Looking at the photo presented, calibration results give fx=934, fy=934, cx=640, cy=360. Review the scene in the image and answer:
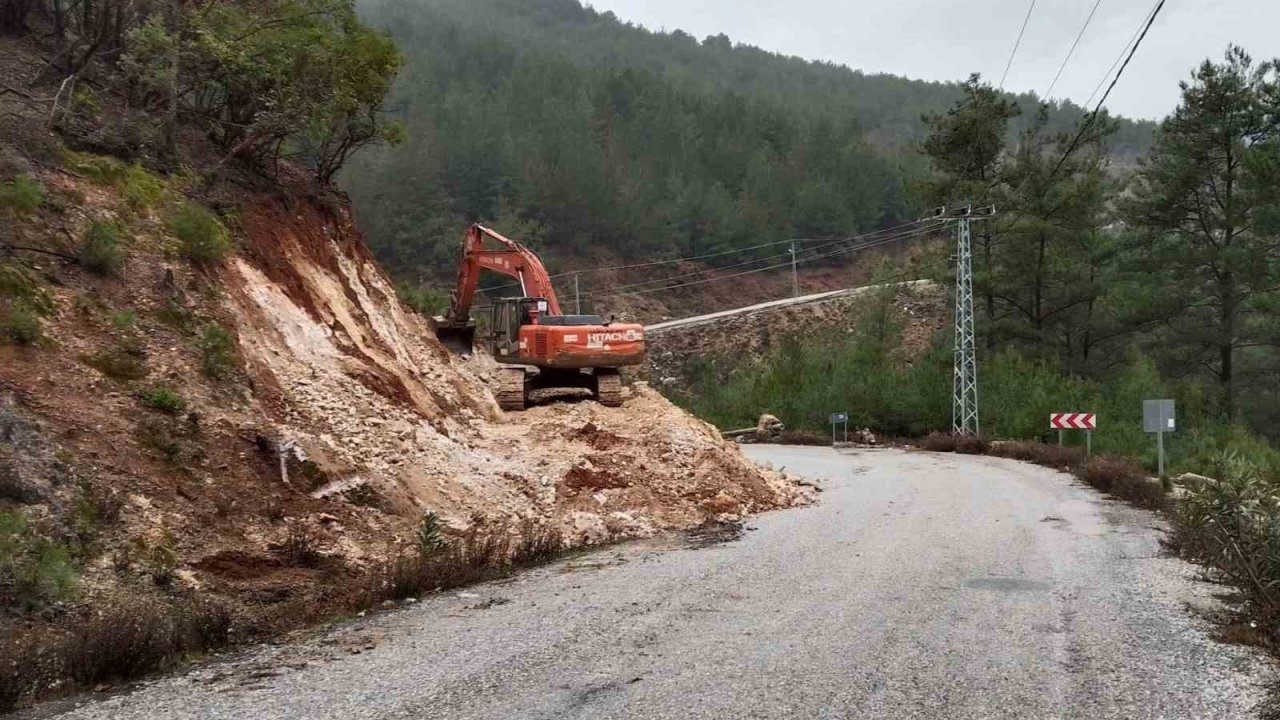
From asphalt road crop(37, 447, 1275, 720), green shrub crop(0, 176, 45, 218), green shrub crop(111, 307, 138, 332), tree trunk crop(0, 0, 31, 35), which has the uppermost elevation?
tree trunk crop(0, 0, 31, 35)

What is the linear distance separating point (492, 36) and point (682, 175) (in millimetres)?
38158

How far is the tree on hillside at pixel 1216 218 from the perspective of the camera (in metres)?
32.6

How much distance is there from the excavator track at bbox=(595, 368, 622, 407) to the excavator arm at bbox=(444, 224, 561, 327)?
161 cm

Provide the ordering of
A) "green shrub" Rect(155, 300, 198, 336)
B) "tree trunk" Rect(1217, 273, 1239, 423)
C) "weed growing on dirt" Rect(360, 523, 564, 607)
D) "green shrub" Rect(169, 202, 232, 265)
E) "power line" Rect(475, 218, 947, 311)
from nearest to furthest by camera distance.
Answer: "weed growing on dirt" Rect(360, 523, 564, 607) < "green shrub" Rect(155, 300, 198, 336) < "green shrub" Rect(169, 202, 232, 265) < "tree trunk" Rect(1217, 273, 1239, 423) < "power line" Rect(475, 218, 947, 311)

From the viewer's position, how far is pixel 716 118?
89312 millimetres

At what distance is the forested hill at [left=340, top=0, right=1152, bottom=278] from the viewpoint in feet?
191

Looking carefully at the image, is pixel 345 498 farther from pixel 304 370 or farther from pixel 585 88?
pixel 585 88

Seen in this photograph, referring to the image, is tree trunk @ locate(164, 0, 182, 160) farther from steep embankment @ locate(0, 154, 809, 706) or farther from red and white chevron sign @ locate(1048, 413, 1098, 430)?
red and white chevron sign @ locate(1048, 413, 1098, 430)

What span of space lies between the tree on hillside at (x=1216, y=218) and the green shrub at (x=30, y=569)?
116ft

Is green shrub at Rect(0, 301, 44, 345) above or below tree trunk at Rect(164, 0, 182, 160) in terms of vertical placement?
below

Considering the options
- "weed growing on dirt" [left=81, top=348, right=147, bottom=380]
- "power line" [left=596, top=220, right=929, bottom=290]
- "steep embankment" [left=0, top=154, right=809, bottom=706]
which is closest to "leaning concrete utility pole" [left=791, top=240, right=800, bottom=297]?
"power line" [left=596, top=220, right=929, bottom=290]

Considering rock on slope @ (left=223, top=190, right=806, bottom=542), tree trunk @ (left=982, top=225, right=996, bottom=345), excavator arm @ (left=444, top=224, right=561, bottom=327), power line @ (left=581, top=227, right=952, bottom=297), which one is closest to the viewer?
rock on slope @ (left=223, top=190, right=806, bottom=542)

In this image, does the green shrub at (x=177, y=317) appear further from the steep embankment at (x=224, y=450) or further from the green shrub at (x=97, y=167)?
the green shrub at (x=97, y=167)

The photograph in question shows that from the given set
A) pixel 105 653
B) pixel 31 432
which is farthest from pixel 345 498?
pixel 105 653
